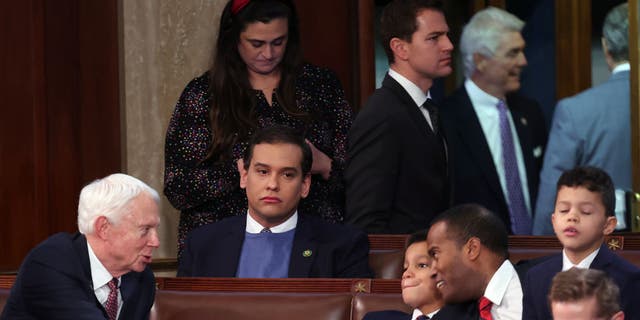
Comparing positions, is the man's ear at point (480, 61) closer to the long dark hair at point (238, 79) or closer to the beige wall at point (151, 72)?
→ the long dark hair at point (238, 79)

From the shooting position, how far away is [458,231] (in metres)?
3.77

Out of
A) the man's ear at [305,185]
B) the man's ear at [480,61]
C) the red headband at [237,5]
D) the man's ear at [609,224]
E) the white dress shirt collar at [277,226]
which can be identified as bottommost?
the white dress shirt collar at [277,226]

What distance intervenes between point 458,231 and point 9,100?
2469mm

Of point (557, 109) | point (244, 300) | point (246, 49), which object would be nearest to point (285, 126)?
point (246, 49)

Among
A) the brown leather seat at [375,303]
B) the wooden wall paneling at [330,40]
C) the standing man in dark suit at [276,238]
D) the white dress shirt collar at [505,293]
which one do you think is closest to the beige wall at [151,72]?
the wooden wall paneling at [330,40]

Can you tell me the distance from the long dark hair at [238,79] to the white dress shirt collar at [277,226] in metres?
0.39

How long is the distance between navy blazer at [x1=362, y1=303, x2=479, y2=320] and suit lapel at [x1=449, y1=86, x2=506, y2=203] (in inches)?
56.4

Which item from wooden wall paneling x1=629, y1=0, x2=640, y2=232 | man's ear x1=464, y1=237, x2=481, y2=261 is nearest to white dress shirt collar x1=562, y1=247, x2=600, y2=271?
man's ear x1=464, y1=237, x2=481, y2=261

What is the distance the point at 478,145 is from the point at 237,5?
3.26ft

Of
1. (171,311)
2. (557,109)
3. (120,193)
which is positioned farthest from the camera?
(557,109)

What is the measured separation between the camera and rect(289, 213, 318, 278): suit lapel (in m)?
4.29

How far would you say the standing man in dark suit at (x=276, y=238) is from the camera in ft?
14.0

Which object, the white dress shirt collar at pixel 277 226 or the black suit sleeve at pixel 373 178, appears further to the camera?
the black suit sleeve at pixel 373 178

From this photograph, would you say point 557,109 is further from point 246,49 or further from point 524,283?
point 524,283
